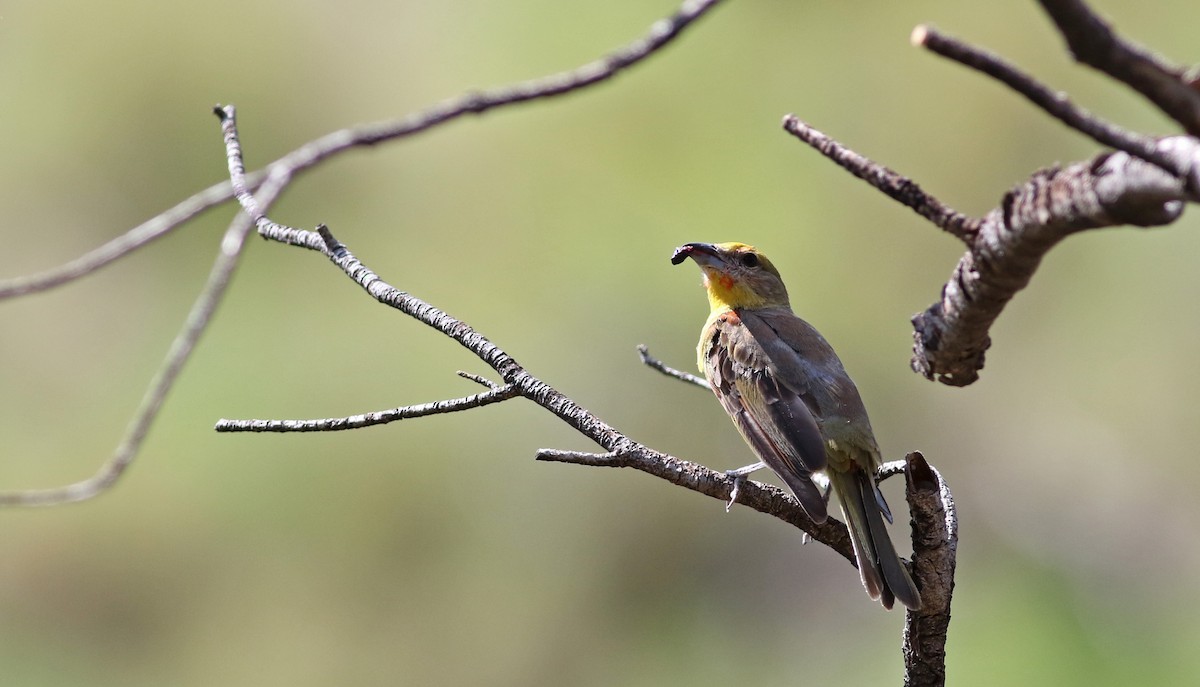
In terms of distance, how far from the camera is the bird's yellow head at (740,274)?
486cm

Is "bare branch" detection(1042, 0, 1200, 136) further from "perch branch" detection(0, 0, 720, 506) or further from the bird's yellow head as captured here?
the bird's yellow head

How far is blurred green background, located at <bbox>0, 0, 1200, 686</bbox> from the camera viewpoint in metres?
7.36

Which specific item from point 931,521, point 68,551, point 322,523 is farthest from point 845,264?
point 931,521

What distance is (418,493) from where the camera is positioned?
25.7 feet

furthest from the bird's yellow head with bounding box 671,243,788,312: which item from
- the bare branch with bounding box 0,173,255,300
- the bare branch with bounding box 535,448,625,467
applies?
the bare branch with bounding box 0,173,255,300

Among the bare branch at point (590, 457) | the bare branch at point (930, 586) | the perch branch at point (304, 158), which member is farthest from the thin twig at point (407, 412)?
the bare branch at point (930, 586)

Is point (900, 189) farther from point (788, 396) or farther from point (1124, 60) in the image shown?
point (788, 396)

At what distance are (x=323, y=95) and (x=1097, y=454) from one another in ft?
23.5

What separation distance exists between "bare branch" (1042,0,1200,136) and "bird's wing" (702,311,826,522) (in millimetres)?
2036

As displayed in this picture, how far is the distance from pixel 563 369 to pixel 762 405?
410 centimetres

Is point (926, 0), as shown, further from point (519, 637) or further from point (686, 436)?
point (519, 637)

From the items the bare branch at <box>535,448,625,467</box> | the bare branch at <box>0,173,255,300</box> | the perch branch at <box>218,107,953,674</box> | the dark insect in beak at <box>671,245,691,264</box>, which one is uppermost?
the dark insect in beak at <box>671,245,691,264</box>

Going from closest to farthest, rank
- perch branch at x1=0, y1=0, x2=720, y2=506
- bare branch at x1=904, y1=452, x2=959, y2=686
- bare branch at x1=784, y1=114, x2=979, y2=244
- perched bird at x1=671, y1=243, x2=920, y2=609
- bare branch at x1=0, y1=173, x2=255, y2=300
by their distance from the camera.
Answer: perch branch at x1=0, y1=0, x2=720, y2=506 → bare branch at x1=0, y1=173, x2=255, y2=300 → bare branch at x1=784, y1=114, x2=979, y2=244 → bare branch at x1=904, y1=452, x2=959, y2=686 → perched bird at x1=671, y1=243, x2=920, y2=609

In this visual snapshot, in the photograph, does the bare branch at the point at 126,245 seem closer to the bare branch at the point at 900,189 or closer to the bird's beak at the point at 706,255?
the bare branch at the point at 900,189
